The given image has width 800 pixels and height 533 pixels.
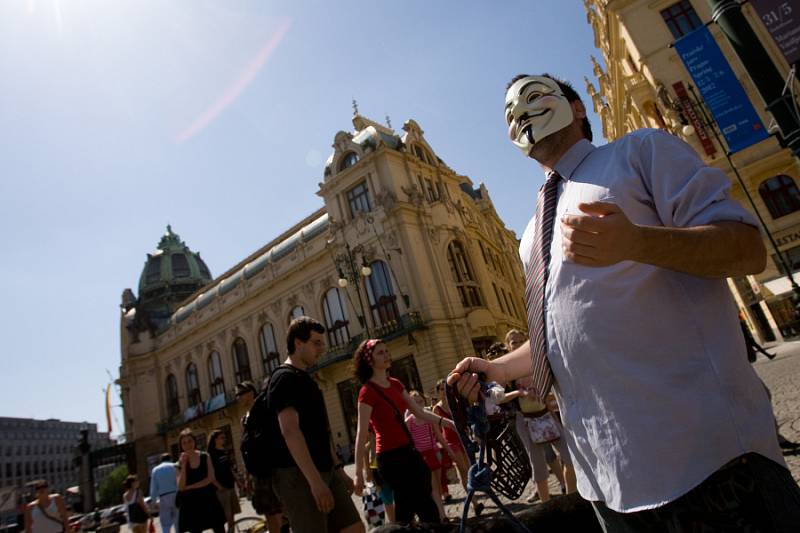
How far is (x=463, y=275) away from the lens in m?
27.1

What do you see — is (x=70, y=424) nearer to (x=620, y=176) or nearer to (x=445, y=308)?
(x=445, y=308)

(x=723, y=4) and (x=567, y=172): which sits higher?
(x=723, y=4)

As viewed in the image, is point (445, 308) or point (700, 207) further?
point (445, 308)

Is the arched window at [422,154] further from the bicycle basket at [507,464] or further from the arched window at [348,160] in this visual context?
the bicycle basket at [507,464]

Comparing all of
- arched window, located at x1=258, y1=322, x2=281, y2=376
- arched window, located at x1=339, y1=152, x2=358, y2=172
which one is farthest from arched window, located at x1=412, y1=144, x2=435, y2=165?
arched window, located at x1=258, y1=322, x2=281, y2=376

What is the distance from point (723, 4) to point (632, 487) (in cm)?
485

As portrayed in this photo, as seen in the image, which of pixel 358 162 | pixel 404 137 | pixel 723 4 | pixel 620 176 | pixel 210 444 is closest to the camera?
pixel 620 176

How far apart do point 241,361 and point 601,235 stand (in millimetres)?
36387

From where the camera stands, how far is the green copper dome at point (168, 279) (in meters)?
50.3

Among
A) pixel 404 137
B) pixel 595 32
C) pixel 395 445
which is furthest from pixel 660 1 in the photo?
pixel 395 445

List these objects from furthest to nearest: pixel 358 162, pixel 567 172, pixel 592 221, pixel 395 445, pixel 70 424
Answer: pixel 70 424
pixel 358 162
pixel 395 445
pixel 567 172
pixel 592 221

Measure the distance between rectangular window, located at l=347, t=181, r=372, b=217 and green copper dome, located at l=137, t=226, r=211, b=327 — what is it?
100 ft

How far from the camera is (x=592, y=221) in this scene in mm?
1022

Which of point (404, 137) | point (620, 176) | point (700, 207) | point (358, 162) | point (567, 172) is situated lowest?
point (700, 207)
